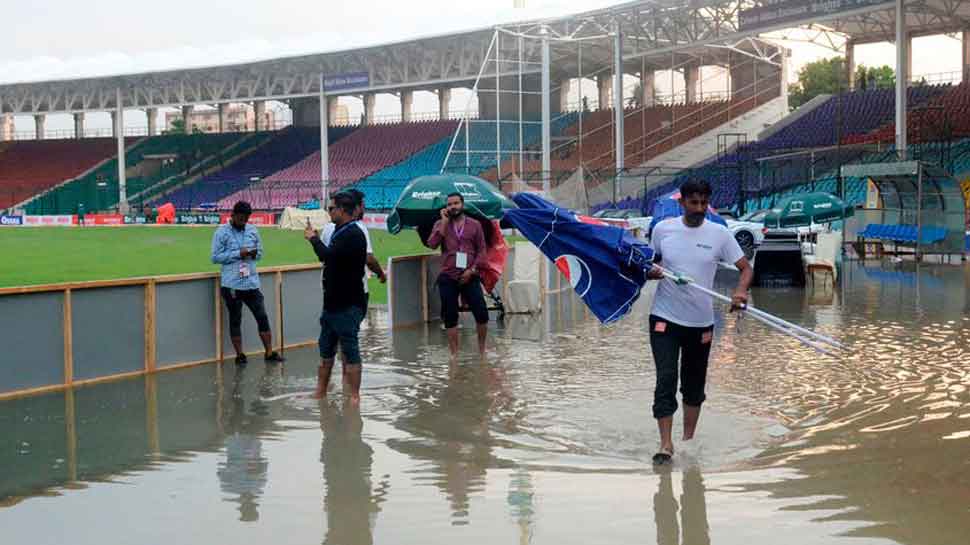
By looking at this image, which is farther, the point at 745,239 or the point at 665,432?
the point at 745,239

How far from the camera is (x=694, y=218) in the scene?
7523 mm

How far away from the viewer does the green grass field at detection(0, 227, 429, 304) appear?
2552 centimetres

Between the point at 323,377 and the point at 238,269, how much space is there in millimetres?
2524

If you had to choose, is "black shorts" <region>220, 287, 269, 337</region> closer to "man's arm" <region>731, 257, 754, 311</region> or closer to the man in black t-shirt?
the man in black t-shirt

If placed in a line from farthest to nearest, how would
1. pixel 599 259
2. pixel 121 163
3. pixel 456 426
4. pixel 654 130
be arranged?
1. pixel 121 163
2. pixel 654 130
3. pixel 456 426
4. pixel 599 259

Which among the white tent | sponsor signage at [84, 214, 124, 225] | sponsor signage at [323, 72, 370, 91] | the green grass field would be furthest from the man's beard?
sponsor signage at [84, 214, 124, 225]

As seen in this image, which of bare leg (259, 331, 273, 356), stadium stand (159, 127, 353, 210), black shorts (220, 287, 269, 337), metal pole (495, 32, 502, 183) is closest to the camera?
black shorts (220, 287, 269, 337)

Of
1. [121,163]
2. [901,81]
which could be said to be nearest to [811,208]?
[901,81]

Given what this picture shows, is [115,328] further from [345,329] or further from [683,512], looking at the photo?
[683,512]

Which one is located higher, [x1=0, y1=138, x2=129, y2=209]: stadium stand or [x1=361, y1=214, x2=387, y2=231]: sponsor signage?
[x1=0, y1=138, x2=129, y2=209]: stadium stand

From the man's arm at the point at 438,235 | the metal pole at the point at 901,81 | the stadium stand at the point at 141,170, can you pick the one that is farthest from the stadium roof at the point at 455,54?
the man's arm at the point at 438,235

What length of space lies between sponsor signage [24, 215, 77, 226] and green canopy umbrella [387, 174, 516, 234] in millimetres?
56160

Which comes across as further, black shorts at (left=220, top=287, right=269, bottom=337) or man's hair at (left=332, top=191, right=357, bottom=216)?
black shorts at (left=220, top=287, right=269, bottom=337)

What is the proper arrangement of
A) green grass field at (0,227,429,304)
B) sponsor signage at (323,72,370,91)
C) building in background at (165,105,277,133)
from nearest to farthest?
green grass field at (0,227,429,304) < sponsor signage at (323,72,370,91) < building in background at (165,105,277,133)
